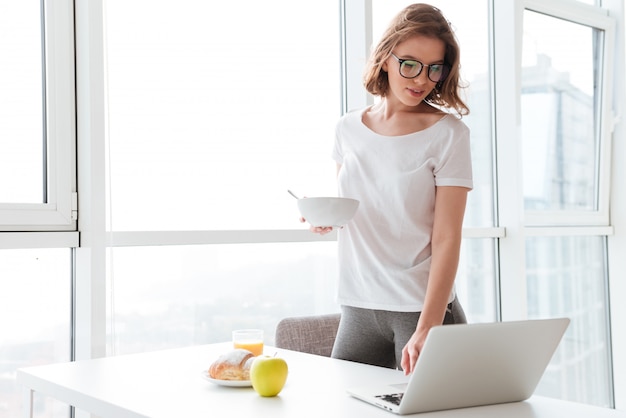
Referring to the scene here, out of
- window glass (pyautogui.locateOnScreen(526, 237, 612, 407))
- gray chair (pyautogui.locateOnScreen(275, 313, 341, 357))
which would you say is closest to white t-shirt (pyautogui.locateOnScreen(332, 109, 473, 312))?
gray chair (pyautogui.locateOnScreen(275, 313, 341, 357))

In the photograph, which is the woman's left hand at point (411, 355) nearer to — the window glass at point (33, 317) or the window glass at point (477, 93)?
the window glass at point (33, 317)

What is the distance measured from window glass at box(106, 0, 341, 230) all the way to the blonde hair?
33.6 inches

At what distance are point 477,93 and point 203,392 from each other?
2.65 m

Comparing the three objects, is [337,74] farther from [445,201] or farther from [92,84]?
[445,201]

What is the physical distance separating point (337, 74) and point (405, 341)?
1.60 metres

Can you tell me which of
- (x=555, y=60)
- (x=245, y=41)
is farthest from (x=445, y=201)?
(x=555, y=60)

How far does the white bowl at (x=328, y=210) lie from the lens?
154cm

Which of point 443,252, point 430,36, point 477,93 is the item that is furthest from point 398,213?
point 477,93

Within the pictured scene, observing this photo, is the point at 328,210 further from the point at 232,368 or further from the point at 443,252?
the point at 232,368

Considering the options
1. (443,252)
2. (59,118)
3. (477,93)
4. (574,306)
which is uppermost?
(477,93)

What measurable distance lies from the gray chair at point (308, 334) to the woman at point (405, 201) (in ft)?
0.59

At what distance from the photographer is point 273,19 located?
2.68 meters

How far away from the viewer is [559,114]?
387 centimetres

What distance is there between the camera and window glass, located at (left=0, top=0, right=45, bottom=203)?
6.61 feet
